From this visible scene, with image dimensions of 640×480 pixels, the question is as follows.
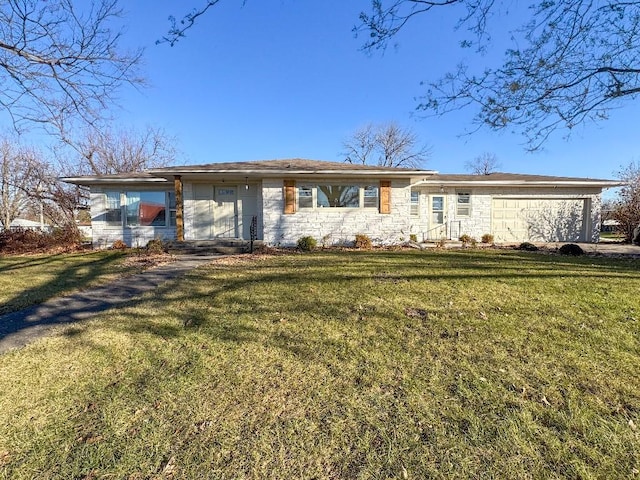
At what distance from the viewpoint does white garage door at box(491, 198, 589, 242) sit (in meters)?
13.9

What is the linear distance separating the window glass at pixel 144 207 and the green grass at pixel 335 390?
8.99 metres

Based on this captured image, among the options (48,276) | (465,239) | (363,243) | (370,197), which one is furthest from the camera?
(465,239)

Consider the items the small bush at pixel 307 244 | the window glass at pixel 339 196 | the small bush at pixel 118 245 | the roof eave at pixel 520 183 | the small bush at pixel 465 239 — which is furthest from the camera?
the roof eave at pixel 520 183

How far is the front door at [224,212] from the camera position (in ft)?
38.9

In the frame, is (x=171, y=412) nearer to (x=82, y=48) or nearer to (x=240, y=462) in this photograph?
(x=240, y=462)

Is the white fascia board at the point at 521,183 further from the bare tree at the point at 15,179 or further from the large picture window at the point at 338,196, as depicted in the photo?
the bare tree at the point at 15,179

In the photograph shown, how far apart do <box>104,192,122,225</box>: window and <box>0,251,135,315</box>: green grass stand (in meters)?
2.69

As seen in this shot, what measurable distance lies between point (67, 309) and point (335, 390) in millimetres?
4477

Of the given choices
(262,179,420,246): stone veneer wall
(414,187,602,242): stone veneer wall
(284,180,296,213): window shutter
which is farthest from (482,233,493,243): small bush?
(284,180,296,213): window shutter

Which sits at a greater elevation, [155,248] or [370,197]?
[370,197]

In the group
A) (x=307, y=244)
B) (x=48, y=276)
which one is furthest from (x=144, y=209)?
(x=307, y=244)

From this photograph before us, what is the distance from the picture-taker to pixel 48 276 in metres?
7.00

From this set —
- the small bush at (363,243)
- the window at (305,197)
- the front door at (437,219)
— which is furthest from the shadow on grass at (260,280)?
the front door at (437,219)

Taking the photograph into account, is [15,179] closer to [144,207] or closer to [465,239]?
[144,207]
